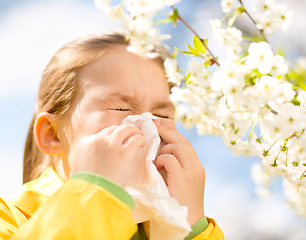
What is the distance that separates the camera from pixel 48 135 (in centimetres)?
111

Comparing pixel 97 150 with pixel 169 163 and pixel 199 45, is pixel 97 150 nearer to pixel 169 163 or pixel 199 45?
pixel 169 163

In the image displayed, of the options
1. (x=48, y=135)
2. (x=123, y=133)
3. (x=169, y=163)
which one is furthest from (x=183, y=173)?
(x=48, y=135)

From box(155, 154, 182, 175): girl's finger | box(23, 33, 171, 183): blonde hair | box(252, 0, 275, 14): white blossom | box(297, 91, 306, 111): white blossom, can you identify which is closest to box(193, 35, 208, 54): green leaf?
box(252, 0, 275, 14): white blossom

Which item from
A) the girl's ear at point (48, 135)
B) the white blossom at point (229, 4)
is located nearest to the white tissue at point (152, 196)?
the girl's ear at point (48, 135)

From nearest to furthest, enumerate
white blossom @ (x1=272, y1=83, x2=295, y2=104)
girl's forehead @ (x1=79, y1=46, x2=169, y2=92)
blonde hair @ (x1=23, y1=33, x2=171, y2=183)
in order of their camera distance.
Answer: white blossom @ (x1=272, y1=83, x2=295, y2=104)
girl's forehead @ (x1=79, y1=46, x2=169, y2=92)
blonde hair @ (x1=23, y1=33, x2=171, y2=183)

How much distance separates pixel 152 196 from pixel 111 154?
18cm

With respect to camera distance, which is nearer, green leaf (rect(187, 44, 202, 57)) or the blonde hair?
green leaf (rect(187, 44, 202, 57))

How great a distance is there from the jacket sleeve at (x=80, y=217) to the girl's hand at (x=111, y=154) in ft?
0.20

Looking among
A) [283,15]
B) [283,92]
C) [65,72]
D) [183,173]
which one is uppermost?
[283,15]

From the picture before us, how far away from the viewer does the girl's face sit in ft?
3.10

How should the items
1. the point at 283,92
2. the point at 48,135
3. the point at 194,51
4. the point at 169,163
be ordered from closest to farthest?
the point at 283,92 → the point at 194,51 → the point at 169,163 → the point at 48,135

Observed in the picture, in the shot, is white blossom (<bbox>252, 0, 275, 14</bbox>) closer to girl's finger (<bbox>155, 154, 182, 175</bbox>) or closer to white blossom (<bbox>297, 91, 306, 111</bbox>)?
white blossom (<bbox>297, 91, 306, 111</bbox>)

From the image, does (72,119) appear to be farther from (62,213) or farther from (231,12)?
(231,12)

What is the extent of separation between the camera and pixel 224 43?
0.59 m
